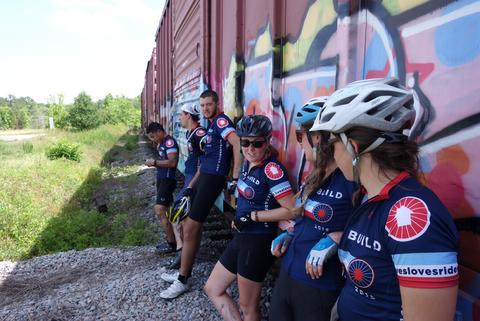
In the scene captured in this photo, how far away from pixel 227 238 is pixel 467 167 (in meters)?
3.91

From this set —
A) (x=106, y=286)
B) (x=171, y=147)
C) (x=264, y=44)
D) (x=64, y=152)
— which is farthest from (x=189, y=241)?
(x=64, y=152)

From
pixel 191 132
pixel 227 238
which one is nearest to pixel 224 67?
pixel 191 132

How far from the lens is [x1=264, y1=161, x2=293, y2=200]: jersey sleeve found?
7.31 feet

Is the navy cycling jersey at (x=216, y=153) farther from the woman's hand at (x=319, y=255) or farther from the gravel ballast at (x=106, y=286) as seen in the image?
the woman's hand at (x=319, y=255)

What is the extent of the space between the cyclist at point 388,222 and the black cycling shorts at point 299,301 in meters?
0.27

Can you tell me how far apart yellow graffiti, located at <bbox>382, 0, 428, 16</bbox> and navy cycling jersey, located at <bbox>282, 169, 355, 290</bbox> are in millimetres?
683

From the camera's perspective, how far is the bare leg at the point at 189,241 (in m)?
3.48

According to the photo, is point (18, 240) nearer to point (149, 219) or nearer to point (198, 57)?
point (149, 219)

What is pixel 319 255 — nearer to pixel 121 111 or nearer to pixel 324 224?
pixel 324 224

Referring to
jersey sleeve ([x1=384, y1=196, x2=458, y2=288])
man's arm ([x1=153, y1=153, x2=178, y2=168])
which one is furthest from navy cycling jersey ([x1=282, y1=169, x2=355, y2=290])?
man's arm ([x1=153, y1=153, x2=178, y2=168])

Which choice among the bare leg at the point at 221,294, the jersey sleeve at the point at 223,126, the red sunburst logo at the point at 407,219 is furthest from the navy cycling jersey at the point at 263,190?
the red sunburst logo at the point at 407,219

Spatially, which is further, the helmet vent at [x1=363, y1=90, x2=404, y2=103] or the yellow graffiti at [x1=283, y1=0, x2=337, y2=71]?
the yellow graffiti at [x1=283, y1=0, x2=337, y2=71]

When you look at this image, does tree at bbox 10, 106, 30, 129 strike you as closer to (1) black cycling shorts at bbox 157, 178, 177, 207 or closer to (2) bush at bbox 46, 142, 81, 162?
(2) bush at bbox 46, 142, 81, 162

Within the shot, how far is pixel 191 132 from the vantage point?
391 cm
